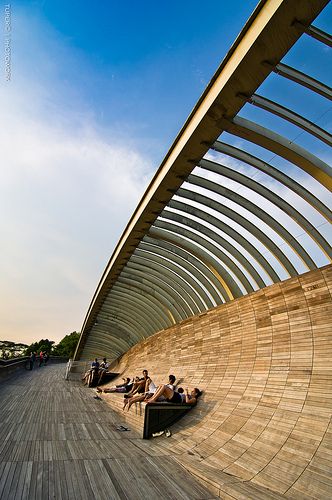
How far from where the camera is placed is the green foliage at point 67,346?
316 feet

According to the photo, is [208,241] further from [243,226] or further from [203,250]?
[243,226]

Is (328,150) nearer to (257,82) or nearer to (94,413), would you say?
(257,82)

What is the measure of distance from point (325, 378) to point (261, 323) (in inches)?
116

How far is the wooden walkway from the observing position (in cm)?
376

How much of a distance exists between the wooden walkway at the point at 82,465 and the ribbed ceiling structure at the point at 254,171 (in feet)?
18.7

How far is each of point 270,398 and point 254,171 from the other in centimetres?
487

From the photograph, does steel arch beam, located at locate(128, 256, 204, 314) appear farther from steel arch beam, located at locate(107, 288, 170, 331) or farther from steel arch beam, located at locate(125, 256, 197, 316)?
steel arch beam, located at locate(107, 288, 170, 331)

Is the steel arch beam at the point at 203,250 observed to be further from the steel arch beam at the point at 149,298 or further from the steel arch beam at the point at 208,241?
the steel arch beam at the point at 149,298

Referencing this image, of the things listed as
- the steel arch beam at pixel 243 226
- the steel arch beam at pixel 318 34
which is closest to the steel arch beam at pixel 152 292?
the steel arch beam at pixel 243 226

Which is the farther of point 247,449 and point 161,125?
point 161,125

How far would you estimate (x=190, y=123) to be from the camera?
671 centimetres

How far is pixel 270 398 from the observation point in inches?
255

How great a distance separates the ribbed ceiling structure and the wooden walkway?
5.69m

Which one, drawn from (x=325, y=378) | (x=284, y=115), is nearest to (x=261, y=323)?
(x=325, y=378)
